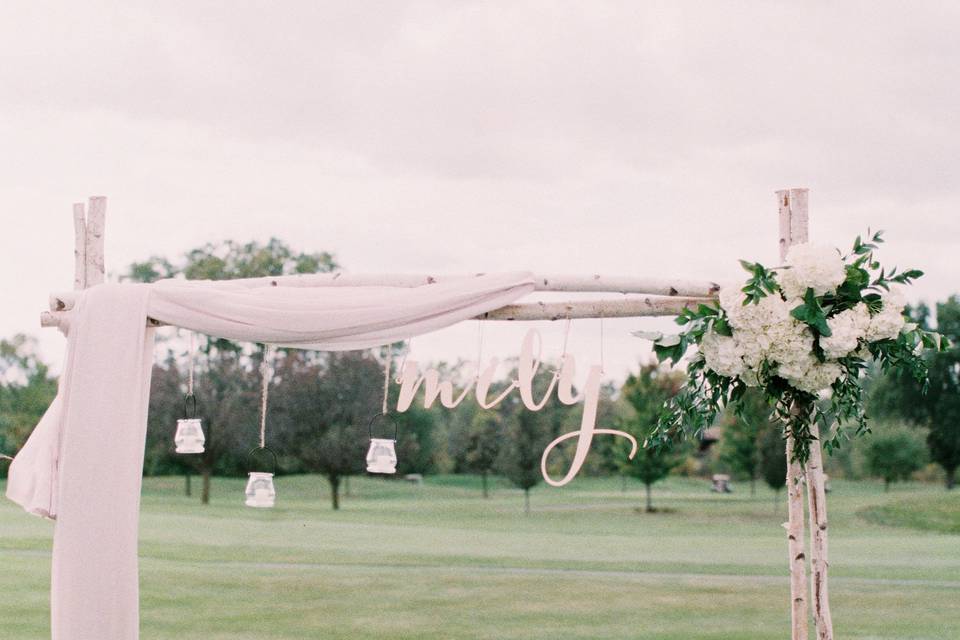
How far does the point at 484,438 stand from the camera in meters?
21.6

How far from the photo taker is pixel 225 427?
20219 millimetres

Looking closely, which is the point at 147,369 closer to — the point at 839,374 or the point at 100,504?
the point at 100,504

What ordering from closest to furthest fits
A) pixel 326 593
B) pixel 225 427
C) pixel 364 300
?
pixel 364 300
pixel 326 593
pixel 225 427

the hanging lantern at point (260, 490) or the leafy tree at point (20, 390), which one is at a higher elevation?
the leafy tree at point (20, 390)

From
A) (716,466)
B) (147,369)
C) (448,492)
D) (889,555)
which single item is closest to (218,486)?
(448,492)

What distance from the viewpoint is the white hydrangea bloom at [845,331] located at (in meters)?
4.99

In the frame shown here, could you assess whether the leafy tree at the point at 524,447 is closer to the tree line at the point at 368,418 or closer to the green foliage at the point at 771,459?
the tree line at the point at 368,418

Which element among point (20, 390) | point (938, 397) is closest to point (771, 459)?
point (938, 397)

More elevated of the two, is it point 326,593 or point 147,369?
point 147,369

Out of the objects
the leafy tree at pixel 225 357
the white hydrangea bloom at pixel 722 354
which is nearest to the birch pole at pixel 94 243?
the white hydrangea bloom at pixel 722 354

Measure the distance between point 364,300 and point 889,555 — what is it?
43.8 ft

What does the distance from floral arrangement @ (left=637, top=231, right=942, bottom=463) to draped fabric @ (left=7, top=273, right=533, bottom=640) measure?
95cm

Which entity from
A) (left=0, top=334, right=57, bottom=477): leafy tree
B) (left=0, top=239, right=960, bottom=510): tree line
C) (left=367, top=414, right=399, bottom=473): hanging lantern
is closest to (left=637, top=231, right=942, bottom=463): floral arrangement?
(left=367, top=414, right=399, bottom=473): hanging lantern

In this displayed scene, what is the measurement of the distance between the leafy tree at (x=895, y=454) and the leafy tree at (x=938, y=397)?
20.7 inches
